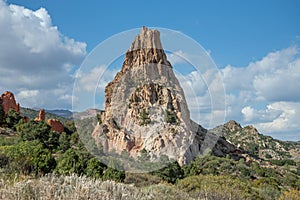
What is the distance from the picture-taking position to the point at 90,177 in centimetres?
772

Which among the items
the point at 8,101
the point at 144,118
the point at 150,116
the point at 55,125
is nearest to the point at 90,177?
the point at 144,118

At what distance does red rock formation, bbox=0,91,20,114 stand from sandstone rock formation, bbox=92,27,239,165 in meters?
16.4

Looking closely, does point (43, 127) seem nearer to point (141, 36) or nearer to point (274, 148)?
point (141, 36)

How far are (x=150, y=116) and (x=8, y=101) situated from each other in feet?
84.8

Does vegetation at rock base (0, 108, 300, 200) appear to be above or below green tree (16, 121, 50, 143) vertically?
below

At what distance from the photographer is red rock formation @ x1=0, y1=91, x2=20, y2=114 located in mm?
56281

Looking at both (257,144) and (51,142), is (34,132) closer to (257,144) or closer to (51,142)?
(51,142)

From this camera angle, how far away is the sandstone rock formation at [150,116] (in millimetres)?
44938

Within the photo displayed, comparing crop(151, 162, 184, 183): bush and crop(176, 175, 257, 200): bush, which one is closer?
crop(176, 175, 257, 200): bush

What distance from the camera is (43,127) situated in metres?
41.6

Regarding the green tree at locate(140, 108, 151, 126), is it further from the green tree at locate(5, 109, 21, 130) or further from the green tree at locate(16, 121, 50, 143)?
the green tree at locate(5, 109, 21, 130)

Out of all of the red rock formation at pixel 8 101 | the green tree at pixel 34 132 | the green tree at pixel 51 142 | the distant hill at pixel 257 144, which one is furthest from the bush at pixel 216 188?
the distant hill at pixel 257 144

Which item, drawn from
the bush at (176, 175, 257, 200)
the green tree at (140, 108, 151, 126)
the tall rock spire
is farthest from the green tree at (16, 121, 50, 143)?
the bush at (176, 175, 257, 200)

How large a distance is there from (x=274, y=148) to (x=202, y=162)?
174ft
